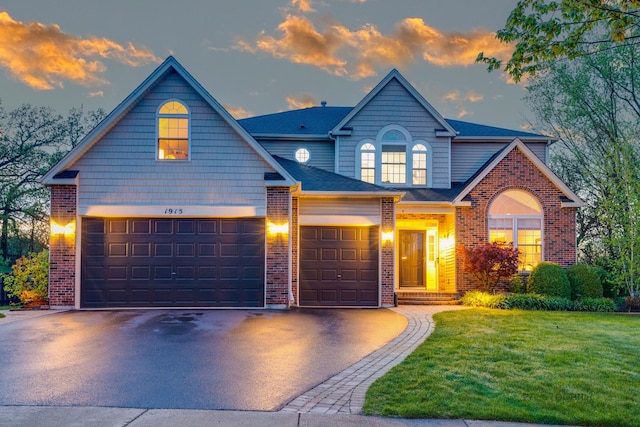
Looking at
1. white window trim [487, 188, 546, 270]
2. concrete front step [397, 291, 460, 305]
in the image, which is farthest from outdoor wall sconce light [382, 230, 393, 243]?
white window trim [487, 188, 546, 270]

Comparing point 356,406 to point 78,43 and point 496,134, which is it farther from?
point 78,43

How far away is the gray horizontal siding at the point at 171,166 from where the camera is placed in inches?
569

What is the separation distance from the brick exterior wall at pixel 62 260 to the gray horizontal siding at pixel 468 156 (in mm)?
13474

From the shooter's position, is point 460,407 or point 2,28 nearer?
point 460,407

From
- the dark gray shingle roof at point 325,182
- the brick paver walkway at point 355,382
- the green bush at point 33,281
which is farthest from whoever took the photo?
the dark gray shingle roof at point 325,182

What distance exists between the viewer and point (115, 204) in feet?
47.2

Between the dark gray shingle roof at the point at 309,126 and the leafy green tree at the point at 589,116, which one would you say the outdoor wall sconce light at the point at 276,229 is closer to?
the dark gray shingle roof at the point at 309,126

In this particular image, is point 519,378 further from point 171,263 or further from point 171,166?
point 171,166

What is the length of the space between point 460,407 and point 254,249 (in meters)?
9.53

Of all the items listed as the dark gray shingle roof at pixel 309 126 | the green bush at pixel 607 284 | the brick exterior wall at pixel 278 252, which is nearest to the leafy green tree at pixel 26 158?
the dark gray shingle roof at pixel 309 126

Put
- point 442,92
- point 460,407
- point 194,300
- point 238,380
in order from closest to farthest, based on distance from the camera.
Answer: point 460,407 < point 238,380 < point 194,300 < point 442,92

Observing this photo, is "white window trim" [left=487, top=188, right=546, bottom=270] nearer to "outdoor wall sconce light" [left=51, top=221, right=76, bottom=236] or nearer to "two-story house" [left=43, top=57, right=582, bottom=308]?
"two-story house" [left=43, top=57, right=582, bottom=308]

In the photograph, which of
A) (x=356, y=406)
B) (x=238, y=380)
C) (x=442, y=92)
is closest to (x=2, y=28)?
(x=442, y=92)

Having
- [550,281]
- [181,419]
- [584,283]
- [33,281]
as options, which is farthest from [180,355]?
[584,283]
